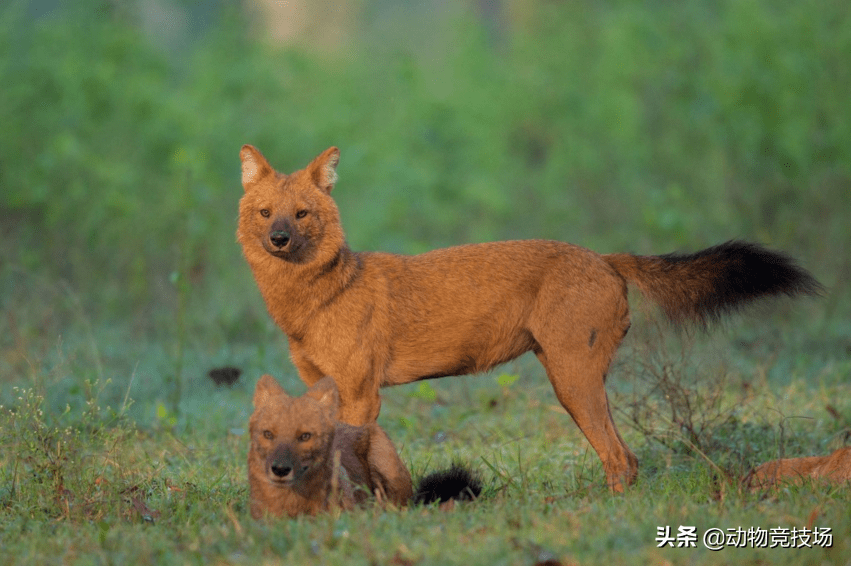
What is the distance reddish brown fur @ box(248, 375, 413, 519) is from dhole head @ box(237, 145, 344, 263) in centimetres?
110

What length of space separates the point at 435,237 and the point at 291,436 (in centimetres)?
1060

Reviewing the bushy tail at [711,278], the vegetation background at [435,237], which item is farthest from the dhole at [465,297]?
the vegetation background at [435,237]

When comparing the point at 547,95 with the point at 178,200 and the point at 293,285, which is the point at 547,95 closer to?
the point at 178,200

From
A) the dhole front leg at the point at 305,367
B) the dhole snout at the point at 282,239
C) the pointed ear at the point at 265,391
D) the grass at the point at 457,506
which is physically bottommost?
the grass at the point at 457,506

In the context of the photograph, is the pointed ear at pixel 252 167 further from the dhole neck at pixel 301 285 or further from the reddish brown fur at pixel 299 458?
the reddish brown fur at pixel 299 458

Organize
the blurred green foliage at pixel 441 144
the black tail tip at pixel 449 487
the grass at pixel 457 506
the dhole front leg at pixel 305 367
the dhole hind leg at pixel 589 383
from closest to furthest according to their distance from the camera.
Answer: the grass at pixel 457 506 → the black tail tip at pixel 449 487 → the dhole hind leg at pixel 589 383 → the dhole front leg at pixel 305 367 → the blurred green foliage at pixel 441 144

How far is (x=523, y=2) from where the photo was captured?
2294cm

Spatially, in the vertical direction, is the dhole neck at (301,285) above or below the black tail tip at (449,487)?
above

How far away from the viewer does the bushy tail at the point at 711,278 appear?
554 cm

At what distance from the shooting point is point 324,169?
A: 6.01m

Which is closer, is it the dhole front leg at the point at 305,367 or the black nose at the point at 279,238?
the black nose at the point at 279,238

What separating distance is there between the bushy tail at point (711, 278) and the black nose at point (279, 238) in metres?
1.85

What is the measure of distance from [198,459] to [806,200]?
334 inches

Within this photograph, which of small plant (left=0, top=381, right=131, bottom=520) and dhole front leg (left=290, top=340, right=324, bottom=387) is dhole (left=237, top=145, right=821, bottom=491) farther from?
small plant (left=0, top=381, right=131, bottom=520)
